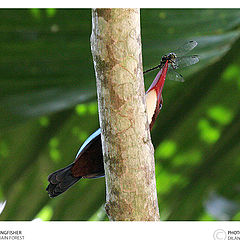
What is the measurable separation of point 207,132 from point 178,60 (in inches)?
10.4

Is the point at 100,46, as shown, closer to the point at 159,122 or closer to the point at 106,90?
the point at 106,90

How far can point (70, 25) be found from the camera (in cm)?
48

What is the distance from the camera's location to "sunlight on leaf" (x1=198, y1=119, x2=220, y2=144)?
69cm

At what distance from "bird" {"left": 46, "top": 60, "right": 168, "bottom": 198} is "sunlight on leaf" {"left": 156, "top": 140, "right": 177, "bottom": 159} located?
278 mm

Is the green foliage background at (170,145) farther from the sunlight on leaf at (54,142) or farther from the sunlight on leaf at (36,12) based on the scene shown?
the sunlight on leaf at (36,12)

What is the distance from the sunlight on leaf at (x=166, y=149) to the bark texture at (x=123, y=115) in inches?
12.6

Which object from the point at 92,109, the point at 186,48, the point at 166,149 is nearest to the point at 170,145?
the point at 166,149

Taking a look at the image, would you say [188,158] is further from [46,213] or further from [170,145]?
[46,213]

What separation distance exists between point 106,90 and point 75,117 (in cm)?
38

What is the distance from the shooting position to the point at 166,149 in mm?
705

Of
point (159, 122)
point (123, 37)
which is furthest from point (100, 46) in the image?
point (159, 122)

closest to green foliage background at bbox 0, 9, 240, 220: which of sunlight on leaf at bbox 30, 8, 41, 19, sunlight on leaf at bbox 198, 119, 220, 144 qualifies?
sunlight on leaf at bbox 198, 119, 220, 144

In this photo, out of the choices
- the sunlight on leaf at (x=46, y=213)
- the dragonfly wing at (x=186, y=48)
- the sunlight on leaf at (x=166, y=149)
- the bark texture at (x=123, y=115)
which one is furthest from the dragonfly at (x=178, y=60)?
the sunlight on leaf at (x=46, y=213)
